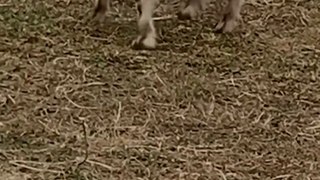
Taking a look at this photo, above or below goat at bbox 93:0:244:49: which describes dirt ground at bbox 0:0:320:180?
below

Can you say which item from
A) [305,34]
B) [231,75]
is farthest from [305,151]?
[305,34]

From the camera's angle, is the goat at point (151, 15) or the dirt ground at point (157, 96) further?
the goat at point (151, 15)

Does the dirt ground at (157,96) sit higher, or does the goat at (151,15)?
the goat at (151,15)

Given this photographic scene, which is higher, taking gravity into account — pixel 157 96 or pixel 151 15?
pixel 151 15

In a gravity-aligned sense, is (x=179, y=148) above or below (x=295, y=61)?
below

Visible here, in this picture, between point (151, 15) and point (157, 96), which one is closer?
point (157, 96)

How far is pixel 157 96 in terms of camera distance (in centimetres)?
439

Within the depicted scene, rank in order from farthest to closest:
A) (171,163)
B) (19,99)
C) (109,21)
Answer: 1. (109,21)
2. (19,99)
3. (171,163)

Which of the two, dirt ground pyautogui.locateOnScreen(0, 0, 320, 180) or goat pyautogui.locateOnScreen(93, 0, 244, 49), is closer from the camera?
dirt ground pyautogui.locateOnScreen(0, 0, 320, 180)

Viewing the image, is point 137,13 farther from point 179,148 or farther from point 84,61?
point 179,148

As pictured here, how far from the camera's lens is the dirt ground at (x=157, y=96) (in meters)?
3.70

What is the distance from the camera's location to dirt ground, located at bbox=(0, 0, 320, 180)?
370cm

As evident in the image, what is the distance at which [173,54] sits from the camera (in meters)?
5.03

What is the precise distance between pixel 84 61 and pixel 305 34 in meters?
1.54
